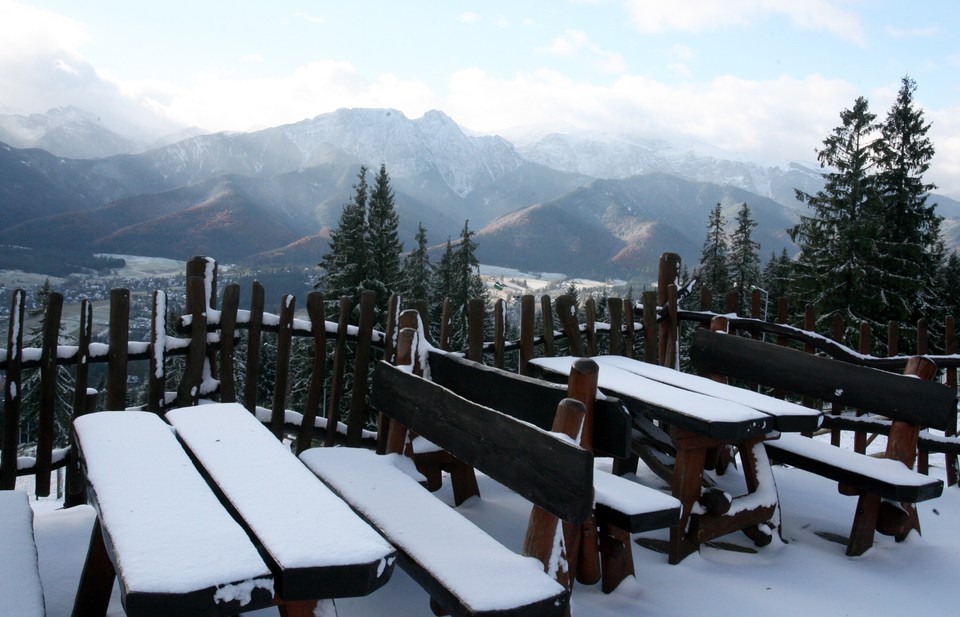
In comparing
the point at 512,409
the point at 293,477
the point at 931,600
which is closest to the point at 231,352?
the point at 512,409

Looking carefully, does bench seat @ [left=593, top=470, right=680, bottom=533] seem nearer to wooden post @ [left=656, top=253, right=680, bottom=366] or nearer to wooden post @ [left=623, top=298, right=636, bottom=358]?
wooden post @ [left=623, top=298, right=636, bottom=358]

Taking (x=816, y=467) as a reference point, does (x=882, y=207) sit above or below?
above

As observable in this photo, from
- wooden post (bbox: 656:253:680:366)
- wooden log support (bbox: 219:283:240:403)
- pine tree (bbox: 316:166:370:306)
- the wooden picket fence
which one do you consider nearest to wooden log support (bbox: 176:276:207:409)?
the wooden picket fence

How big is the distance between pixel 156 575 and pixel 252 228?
208m

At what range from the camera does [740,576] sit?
3234mm

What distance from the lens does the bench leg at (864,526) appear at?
357 cm

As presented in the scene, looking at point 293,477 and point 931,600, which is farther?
point 931,600

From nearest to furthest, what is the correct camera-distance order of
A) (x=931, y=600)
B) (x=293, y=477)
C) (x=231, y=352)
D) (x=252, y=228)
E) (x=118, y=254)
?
(x=293, y=477) < (x=931, y=600) < (x=231, y=352) < (x=118, y=254) < (x=252, y=228)

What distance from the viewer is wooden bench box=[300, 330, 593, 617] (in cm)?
197

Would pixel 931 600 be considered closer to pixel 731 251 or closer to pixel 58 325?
pixel 58 325

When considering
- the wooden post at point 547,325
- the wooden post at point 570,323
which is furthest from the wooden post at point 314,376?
the wooden post at point 570,323

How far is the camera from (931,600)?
10.2 ft

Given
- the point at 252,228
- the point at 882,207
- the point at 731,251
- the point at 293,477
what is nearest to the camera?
the point at 293,477

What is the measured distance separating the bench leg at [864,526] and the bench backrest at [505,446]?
2.30m
